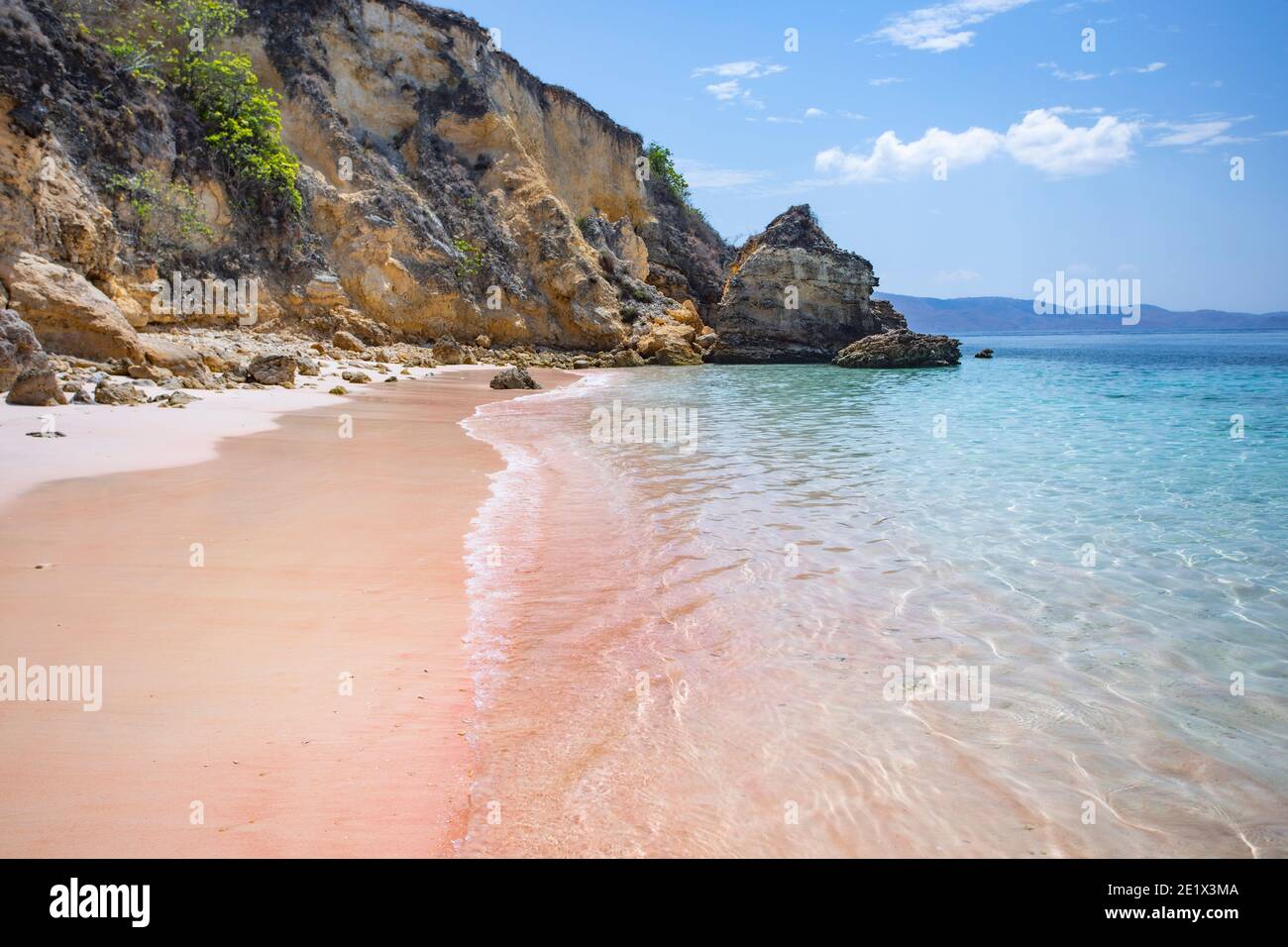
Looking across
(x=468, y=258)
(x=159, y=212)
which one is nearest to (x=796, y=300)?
(x=468, y=258)

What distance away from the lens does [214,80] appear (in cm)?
2227

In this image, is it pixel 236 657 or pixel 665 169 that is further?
pixel 665 169

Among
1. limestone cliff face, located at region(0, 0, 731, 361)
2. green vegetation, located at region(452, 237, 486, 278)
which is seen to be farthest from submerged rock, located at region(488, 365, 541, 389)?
green vegetation, located at region(452, 237, 486, 278)

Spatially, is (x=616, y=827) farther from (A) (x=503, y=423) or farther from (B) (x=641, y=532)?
(A) (x=503, y=423)

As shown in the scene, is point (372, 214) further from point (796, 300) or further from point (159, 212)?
point (796, 300)

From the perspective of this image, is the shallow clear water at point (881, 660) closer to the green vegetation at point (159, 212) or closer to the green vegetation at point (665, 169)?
the green vegetation at point (159, 212)

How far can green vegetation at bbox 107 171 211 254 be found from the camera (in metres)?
19.0

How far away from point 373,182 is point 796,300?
20.0m

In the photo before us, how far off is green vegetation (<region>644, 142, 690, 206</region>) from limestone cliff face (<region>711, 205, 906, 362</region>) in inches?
348

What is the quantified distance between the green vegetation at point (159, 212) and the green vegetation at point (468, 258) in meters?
9.54

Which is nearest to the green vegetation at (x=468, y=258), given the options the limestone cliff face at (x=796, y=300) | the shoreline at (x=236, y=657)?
the limestone cliff face at (x=796, y=300)

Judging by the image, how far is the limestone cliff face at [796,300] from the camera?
123ft

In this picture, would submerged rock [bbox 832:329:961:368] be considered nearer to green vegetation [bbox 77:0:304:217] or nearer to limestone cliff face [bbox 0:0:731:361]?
limestone cliff face [bbox 0:0:731:361]
